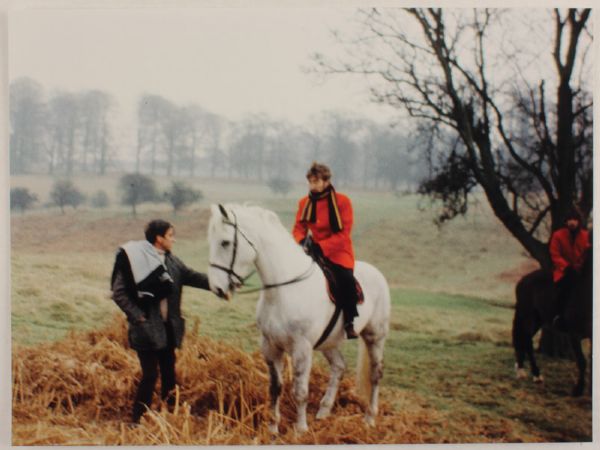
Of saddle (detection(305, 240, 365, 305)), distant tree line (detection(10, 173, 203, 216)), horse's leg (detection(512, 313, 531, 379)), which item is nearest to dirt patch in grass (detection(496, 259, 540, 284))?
horse's leg (detection(512, 313, 531, 379))

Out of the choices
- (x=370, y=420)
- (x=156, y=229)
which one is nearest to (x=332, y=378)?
(x=370, y=420)

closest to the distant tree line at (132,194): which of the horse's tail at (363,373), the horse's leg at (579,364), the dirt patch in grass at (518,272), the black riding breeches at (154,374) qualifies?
the black riding breeches at (154,374)

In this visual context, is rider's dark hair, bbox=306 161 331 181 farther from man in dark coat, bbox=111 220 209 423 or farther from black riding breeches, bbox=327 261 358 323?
man in dark coat, bbox=111 220 209 423

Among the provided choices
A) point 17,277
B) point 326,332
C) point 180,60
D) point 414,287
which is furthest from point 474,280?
point 17,277

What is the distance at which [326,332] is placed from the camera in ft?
13.0

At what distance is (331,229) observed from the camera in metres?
4.03

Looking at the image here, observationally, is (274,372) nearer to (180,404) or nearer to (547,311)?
(180,404)

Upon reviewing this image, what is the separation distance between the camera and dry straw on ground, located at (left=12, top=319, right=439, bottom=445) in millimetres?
4043

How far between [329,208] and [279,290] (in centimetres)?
63

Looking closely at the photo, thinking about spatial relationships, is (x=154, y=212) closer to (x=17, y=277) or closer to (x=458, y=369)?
(x=17, y=277)

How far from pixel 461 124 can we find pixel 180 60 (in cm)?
198

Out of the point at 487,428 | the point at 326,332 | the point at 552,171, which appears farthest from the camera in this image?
the point at 552,171

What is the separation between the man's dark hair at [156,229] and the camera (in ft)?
13.2

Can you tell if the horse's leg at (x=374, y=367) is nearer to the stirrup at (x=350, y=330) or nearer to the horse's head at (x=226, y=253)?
the stirrup at (x=350, y=330)
